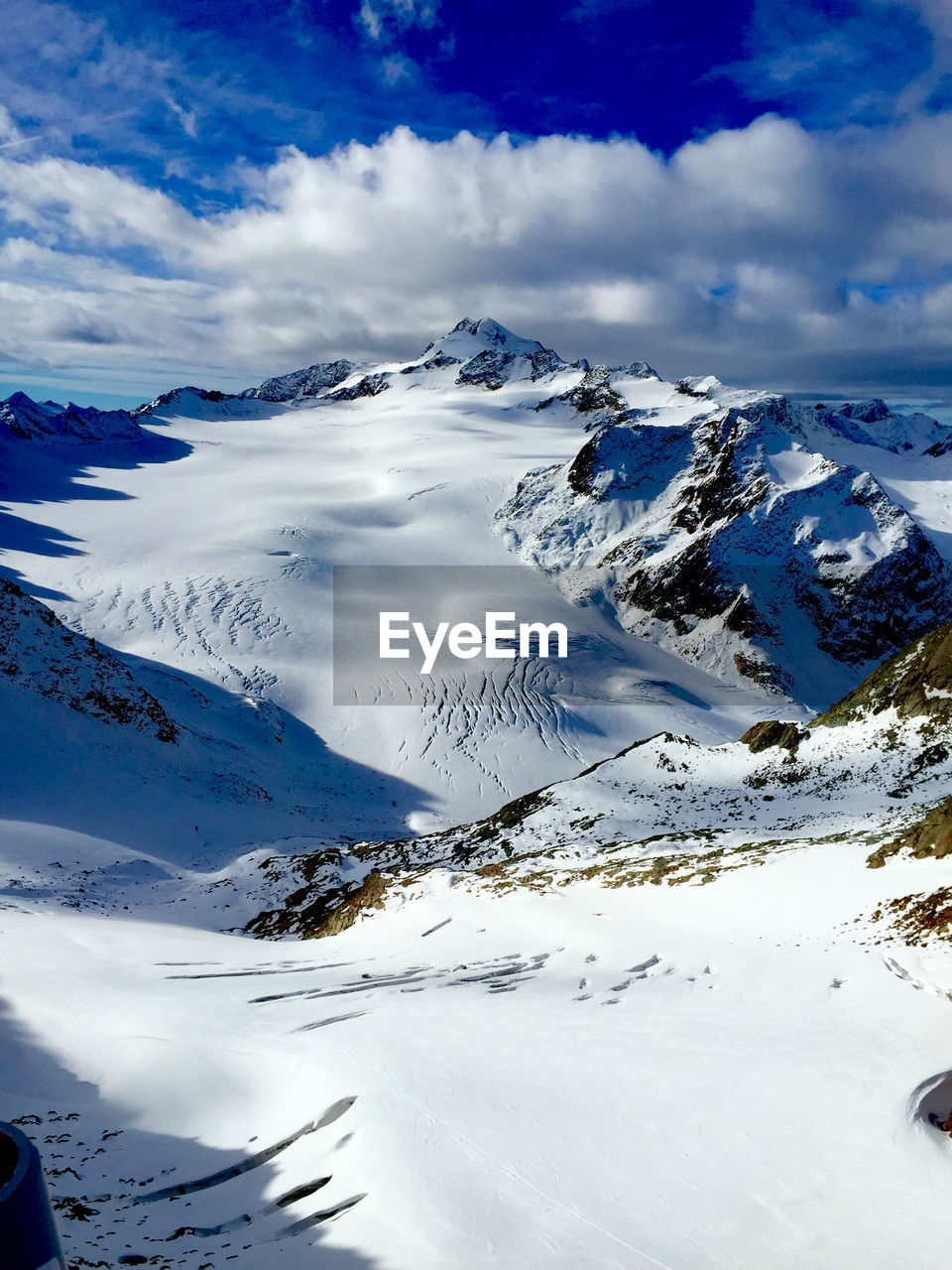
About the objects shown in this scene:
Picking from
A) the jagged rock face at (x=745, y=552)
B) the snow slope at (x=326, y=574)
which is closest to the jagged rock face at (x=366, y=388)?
the snow slope at (x=326, y=574)

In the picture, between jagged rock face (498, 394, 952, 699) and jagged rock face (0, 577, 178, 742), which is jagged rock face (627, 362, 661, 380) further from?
jagged rock face (0, 577, 178, 742)

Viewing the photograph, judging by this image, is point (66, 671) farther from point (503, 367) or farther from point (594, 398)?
point (503, 367)

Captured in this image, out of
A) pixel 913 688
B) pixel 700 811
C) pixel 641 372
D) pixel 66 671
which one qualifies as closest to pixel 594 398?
pixel 641 372

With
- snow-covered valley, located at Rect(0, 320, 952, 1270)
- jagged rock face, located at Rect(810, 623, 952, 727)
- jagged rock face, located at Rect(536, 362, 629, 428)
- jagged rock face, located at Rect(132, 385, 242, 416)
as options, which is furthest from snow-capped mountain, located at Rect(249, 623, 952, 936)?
jagged rock face, located at Rect(132, 385, 242, 416)

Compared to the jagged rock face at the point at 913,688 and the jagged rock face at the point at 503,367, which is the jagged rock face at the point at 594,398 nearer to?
the jagged rock face at the point at 503,367

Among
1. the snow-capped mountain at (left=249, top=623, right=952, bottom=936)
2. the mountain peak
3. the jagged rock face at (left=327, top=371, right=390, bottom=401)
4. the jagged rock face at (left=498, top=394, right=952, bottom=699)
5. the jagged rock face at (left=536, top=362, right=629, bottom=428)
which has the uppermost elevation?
the mountain peak

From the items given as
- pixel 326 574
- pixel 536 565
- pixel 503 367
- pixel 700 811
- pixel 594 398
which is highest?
pixel 503 367
